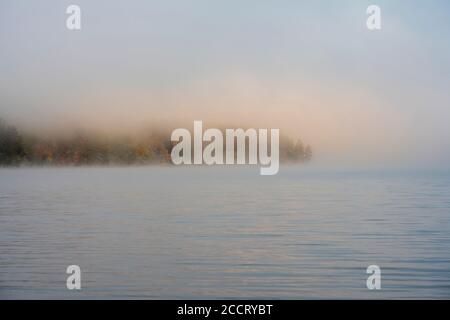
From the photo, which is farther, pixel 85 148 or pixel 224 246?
pixel 85 148

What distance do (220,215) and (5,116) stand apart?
3.99 metres

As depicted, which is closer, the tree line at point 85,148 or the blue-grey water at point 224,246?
the blue-grey water at point 224,246

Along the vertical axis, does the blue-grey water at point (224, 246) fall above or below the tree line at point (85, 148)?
below

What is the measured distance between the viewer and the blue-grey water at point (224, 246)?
728cm

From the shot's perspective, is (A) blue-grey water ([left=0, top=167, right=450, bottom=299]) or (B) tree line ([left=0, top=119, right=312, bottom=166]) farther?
(B) tree line ([left=0, top=119, right=312, bottom=166])

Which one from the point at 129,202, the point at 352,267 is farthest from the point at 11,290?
the point at 129,202

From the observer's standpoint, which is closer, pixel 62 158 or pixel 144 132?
pixel 144 132

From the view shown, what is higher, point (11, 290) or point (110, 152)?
point (110, 152)

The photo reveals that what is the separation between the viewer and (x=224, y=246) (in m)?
9.80

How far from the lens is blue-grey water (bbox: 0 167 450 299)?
23.9ft

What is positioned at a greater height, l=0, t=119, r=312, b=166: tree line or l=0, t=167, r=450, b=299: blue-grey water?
l=0, t=119, r=312, b=166: tree line
